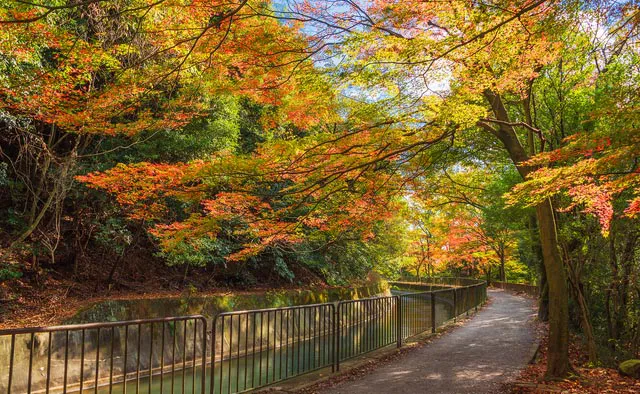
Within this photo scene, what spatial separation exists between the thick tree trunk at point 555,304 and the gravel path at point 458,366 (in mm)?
658

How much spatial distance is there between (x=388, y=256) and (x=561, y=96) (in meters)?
12.8

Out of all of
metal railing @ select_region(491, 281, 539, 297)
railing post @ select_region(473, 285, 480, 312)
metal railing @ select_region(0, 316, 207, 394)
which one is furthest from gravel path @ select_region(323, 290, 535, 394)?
metal railing @ select_region(491, 281, 539, 297)

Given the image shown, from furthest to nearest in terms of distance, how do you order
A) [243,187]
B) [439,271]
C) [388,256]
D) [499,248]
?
[439,271] < [499,248] < [388,256] < [243,187]

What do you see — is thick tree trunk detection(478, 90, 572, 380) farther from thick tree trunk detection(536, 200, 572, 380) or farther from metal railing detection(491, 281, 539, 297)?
metal railing detection(491, 281, 539, 297)

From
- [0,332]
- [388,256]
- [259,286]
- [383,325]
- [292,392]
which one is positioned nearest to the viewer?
[0,332]

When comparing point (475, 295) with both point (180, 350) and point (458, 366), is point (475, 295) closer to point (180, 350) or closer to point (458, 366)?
point (458, 366)

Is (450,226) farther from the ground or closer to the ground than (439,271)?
farther from the ground

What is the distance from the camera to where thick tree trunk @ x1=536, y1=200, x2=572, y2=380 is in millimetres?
6258

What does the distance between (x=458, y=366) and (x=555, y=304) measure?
1.87 metres

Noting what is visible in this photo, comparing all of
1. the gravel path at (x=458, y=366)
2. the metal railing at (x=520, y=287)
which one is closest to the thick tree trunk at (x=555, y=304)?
A: the gravel path at (x=458, y=366)

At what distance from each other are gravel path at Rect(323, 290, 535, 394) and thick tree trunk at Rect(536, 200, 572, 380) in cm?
66

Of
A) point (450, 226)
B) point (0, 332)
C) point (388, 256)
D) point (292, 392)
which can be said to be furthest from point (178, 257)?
point (450, 226)

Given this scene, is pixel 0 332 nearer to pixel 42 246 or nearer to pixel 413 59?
pixel 413 59

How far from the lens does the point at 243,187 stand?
7000mm
